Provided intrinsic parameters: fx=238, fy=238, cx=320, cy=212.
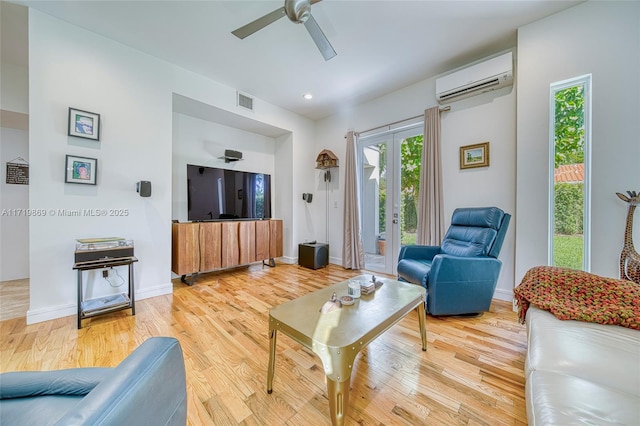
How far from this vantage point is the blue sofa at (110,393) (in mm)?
436

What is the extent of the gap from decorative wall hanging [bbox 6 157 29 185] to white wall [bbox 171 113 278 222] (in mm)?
1963

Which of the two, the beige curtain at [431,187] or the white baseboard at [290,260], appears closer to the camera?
the beige curtain at [431,187]

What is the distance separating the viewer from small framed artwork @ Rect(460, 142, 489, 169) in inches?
108

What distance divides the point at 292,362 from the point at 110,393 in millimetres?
1316

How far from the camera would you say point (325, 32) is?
2373 mm

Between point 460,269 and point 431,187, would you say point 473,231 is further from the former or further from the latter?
point 431,187

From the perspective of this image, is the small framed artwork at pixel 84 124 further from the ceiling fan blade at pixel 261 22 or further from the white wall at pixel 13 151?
the ceiling fan blade at pixel 261 22

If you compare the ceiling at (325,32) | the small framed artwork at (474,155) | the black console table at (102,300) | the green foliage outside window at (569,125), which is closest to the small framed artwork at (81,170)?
the black console table at (102,300)

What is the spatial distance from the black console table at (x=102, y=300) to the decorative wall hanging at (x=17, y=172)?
7.67ft

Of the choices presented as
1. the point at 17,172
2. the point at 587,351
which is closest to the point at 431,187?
the point at 587,351

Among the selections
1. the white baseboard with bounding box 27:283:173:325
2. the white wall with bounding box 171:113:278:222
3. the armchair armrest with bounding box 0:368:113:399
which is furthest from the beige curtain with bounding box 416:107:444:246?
the white baseboard with bounding box 27:283:173:325

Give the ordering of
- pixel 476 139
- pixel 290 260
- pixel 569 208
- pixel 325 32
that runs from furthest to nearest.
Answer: pixel 290 260 → pixel 476 139 → pixel 325 32 → pixel 569 208

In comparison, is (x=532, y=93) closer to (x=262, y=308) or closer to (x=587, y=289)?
(x=587, y=289)

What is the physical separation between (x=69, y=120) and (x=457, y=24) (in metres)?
3.80
